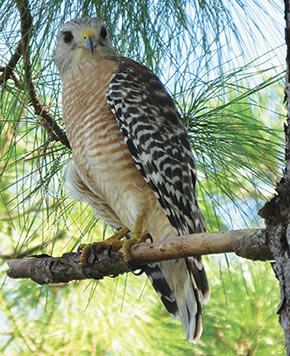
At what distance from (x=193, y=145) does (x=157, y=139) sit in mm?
235

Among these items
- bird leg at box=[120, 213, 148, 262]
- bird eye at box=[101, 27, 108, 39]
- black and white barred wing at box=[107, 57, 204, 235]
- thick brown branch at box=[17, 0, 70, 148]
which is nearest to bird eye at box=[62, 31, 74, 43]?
bird eye at box=[101, 27, 108, 39]

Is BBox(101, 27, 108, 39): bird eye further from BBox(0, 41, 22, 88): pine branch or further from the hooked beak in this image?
BBox(0, 41, 22, 88): pine branch

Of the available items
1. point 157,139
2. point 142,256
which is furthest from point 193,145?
point 142,256

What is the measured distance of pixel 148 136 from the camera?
238cm

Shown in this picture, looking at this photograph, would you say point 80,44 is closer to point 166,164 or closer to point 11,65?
point 11,65

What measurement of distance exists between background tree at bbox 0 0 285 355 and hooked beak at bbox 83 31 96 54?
0.27ft

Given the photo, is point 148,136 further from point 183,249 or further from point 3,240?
point 3,240

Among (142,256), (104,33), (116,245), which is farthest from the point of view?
(104,33)

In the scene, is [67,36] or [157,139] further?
[67,36]

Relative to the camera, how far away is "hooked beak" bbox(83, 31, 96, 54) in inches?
101

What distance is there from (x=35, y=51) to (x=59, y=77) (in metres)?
0.46

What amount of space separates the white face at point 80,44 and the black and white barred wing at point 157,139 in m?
0.15

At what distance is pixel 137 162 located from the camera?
2.32 m

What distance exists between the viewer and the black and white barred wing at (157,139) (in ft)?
7.54
